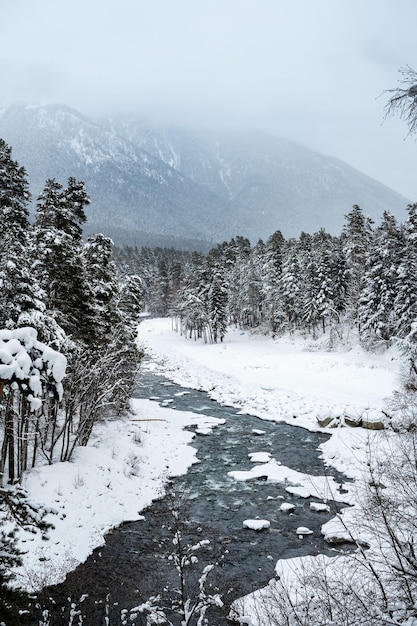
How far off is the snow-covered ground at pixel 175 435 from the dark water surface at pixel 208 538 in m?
0.60

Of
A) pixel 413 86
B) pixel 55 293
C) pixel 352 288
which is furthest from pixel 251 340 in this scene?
pixel 413 86

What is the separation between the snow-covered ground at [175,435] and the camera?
1212 centimetres

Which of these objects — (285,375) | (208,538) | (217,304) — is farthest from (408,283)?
(208,538)

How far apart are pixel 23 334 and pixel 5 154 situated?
1793cm

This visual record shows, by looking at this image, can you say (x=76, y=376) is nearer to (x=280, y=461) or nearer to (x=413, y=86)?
(x=280, y=461)

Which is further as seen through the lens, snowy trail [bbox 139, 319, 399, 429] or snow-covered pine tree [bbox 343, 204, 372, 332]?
snow-covered pine tree [bbox 343, 204, 372, 332]

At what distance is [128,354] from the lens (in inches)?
923

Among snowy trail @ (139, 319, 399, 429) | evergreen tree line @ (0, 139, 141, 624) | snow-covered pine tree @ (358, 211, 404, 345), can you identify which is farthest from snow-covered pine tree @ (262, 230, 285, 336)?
evergreen tree line @ (0, 139, 141, 624)

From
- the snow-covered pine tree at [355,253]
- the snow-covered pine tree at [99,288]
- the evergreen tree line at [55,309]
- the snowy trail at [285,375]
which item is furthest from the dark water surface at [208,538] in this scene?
the snow-covered pine tree at [355,253]

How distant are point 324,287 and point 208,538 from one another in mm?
43560

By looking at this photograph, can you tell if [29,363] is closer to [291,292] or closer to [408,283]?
[408,283]

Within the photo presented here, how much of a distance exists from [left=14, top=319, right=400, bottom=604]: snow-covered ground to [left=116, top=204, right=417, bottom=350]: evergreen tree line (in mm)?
4669

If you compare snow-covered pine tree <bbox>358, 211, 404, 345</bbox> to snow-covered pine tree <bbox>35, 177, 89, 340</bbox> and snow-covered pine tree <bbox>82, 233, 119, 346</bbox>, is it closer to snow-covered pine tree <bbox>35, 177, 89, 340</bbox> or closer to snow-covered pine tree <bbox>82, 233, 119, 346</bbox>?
snow-covered pine tree <bbox>82, 233, 119, 346</bbox>

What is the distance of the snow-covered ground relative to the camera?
12125 millimetres
